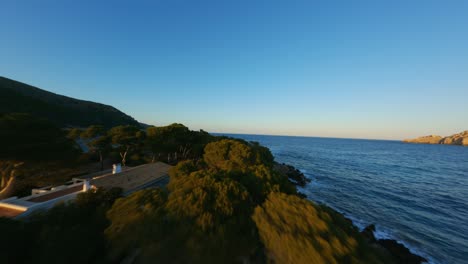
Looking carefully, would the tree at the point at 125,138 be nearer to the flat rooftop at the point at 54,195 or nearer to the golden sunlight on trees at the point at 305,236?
the flat rooftop at the point at 54,195

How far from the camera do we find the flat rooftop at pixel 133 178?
13.7 m

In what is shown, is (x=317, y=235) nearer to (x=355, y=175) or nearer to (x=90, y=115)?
(x=355, y=175)

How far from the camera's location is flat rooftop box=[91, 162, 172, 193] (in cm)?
1373

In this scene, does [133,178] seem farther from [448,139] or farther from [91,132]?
[448,139]

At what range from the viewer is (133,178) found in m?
15.7

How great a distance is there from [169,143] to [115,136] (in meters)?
7.90

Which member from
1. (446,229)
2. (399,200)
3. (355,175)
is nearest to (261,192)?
(446,229)

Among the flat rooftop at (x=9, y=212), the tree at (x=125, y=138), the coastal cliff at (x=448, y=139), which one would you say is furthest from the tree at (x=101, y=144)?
the coastal cliff at (x=448, y=139)

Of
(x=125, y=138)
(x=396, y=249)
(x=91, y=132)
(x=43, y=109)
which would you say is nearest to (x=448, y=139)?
(x=396, y=249)

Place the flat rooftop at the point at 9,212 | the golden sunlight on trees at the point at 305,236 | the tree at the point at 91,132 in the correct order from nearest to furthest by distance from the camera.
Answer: the golden sunlight on trees at the point at 305,236 < the flat rooftop at the point at 9,212 < the tree at the point at 91,132

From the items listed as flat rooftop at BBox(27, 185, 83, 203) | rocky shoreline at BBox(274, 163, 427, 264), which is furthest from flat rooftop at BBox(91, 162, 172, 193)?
rocky shoreline at BBox(274, 163, 427, 264)

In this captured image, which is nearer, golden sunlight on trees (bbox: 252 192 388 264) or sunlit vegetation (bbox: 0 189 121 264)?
sunlit vegetation (bbox: 0 189 121 264)


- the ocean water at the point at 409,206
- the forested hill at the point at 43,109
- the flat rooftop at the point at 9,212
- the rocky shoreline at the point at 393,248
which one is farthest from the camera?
the forested hill at the point at 43,109

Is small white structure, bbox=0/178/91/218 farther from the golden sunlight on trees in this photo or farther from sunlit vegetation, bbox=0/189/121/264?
the golden sunlight on trees
